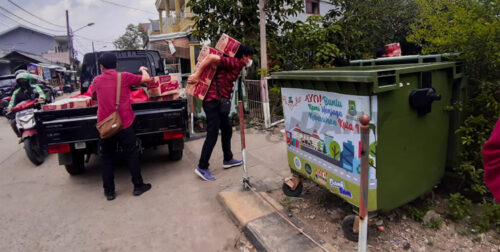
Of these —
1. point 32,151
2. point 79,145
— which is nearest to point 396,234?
point 79,145

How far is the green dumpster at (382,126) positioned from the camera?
2.28 m

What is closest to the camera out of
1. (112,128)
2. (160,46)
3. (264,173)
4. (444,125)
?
(444,125)

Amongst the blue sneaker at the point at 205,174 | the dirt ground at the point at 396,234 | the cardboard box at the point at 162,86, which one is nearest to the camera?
the dirt ground at the point at 396,234

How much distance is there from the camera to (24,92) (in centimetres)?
598

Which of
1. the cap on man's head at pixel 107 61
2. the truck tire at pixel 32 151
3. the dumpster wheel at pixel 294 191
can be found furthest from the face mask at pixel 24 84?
the dumpster wheel at pixel 294 191

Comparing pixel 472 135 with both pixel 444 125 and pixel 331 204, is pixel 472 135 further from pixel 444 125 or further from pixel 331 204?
pixel 331 204

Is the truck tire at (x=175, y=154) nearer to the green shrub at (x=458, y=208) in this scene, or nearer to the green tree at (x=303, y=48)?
the green tree at (x=303, y=48)

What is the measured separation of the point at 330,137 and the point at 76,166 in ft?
13.1

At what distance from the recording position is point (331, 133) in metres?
2.60

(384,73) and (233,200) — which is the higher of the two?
(384,73)

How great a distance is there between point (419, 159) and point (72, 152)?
4.47 m

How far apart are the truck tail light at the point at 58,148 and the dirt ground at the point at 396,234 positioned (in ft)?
9.98

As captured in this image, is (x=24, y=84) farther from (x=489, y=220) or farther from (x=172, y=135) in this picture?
(x=489, y=220)

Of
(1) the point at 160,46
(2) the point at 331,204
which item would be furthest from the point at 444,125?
(1) the point at 160,46
